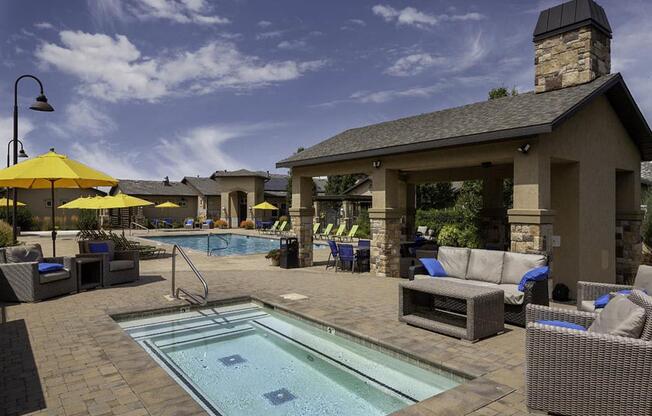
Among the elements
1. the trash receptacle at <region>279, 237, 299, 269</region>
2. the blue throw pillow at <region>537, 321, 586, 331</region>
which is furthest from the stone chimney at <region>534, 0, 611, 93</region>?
the trash receptacle at <region>279, 237, 299, 269</region>

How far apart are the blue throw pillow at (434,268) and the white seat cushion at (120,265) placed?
6.80m

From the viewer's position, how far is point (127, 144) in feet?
105

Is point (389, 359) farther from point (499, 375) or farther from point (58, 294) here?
point (58, 294)

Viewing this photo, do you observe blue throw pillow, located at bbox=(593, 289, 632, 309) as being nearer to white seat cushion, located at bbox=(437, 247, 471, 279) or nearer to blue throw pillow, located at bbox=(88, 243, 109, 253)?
white seat cushion, located at bbox=(437, 247, 471, 279)

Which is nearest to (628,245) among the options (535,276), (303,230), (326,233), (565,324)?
(535,276)

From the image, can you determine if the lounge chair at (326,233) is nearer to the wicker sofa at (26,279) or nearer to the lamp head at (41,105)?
the lamp head at (41,105)

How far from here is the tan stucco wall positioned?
342 inches

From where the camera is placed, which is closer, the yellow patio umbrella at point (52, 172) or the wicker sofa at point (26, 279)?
the wicker sofa at point (26, 279)

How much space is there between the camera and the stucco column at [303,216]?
1301 centimetres

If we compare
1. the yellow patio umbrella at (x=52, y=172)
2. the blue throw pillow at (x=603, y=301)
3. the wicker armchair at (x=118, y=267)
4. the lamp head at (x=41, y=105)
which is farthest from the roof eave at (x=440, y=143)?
the lamp head at (x=41, y=105)

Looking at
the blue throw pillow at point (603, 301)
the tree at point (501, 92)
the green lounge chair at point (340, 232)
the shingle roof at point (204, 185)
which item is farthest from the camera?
the shingle roof at point (204, 185)

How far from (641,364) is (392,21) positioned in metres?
13.6

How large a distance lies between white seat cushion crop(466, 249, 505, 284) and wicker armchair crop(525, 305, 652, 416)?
12.0ft

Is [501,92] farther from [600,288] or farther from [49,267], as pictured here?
[49,267]
